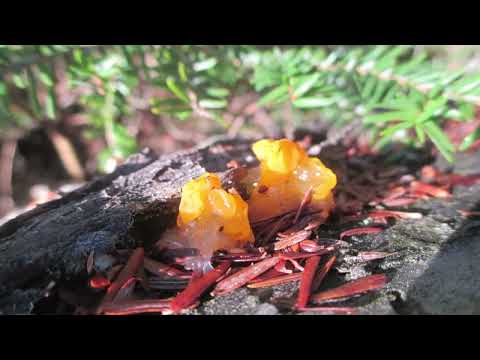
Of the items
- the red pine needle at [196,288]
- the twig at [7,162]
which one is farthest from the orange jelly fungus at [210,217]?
the twig at [7,162]

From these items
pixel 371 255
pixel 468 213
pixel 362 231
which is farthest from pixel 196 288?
pixel 468 213

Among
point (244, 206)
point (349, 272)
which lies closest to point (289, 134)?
point (244, 206)

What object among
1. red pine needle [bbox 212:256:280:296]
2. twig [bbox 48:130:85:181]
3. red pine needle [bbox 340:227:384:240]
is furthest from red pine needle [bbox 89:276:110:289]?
twig [bbox 48:130:85:181]

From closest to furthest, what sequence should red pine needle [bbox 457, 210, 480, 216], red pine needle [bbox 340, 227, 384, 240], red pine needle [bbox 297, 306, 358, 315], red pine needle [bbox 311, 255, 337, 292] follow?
red pine needle [bbox 297, 306, 358, 315], red pine needle [bbox 311, 255, 337, 292], red pine needle [bbox 340, 227, 384, 240], red pine needle [bbox 457, 210, 480, 216]

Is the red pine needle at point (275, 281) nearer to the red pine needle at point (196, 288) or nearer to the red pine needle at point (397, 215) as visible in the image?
the red pine needle at point (196, 288)

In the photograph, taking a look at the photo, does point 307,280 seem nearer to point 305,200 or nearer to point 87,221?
point 305,200

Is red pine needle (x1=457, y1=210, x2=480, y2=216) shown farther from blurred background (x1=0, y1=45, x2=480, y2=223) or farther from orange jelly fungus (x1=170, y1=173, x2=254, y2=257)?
orange jelly fungus (x1=170, y1=173, x2=254, y2=257)
